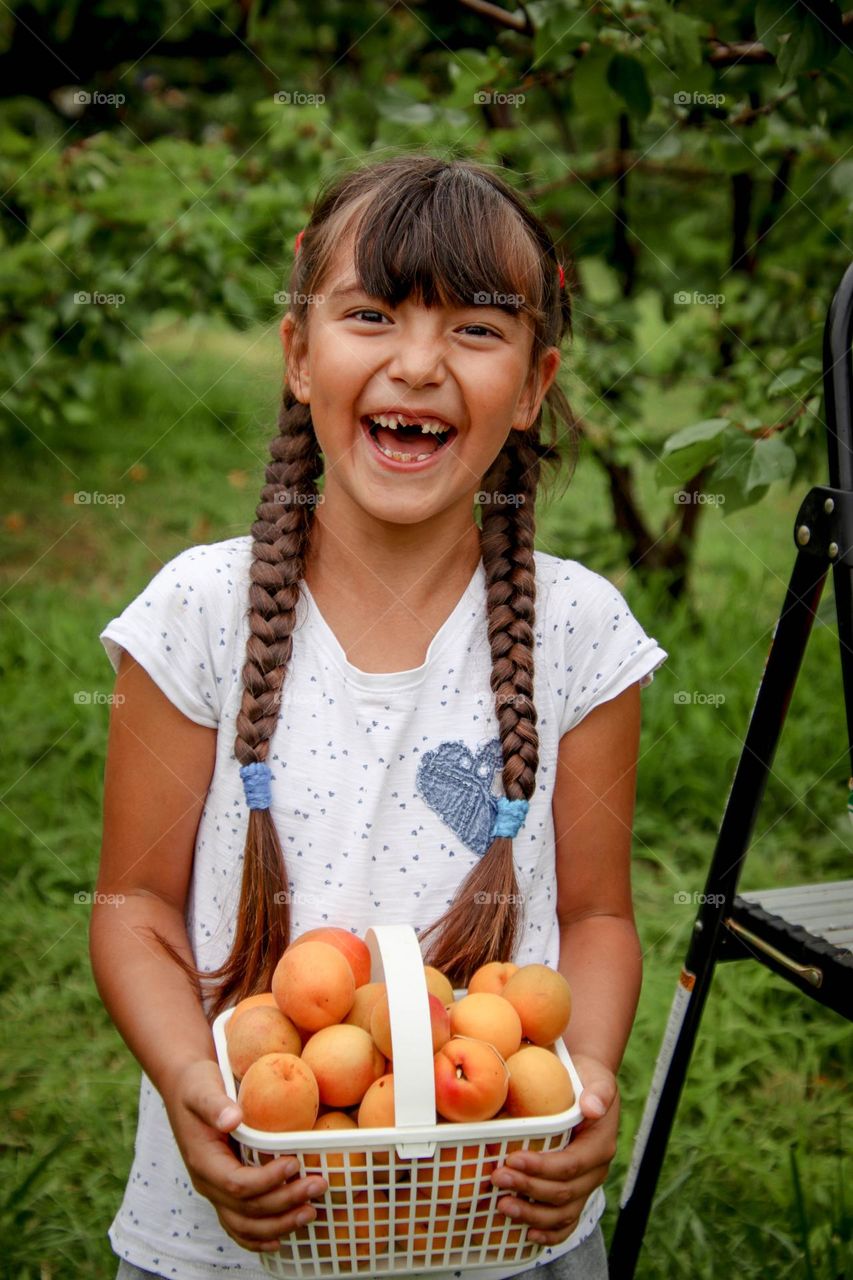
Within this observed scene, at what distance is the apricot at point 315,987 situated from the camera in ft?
4.05

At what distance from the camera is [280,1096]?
3.77 feet

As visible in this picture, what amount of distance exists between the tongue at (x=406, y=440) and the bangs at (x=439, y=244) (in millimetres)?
145

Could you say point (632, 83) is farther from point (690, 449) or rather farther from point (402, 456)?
point (402, 456)

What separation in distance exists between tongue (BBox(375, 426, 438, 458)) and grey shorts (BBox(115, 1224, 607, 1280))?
3.17 feet

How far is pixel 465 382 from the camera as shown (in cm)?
150

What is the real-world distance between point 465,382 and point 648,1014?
157cm

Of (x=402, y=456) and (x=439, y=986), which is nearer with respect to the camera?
(x=439, y=986)

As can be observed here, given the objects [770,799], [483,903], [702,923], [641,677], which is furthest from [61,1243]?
[770,799]

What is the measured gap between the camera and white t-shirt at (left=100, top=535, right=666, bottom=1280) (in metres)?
1.53

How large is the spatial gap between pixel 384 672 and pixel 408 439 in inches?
11.1
